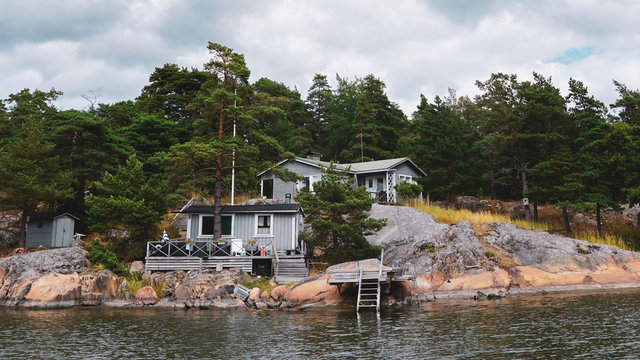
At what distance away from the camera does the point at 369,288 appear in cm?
2361

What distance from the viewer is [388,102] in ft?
208

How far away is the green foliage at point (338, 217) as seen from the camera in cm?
2722

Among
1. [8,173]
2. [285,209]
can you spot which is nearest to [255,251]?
[285,209]

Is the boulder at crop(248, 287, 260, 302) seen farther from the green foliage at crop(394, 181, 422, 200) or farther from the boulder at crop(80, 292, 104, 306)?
the green foliage at crop(394, 181, 422, 200)

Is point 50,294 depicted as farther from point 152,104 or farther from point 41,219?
point 152,104

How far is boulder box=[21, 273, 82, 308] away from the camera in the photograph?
24.6m

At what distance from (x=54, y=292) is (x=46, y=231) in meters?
13.6

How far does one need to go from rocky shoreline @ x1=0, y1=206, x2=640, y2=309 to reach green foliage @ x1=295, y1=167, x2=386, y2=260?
2.32 m

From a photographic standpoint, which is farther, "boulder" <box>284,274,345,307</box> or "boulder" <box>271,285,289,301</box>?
"boulder" <box>271,285,289,301</box>

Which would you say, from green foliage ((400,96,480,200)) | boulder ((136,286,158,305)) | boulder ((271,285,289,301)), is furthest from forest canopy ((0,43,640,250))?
boulder ((271,285,289,301))

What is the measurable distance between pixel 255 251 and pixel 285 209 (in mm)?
3575

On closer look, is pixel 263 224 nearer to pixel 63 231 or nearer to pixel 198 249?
A: pixel 198 249

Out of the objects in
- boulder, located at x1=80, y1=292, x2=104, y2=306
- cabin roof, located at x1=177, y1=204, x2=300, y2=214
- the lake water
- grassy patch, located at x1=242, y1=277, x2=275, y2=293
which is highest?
cabin roof, located at x1=177, y1=204, x2=300, y2=214

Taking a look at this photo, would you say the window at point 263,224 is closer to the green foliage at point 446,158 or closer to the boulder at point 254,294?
the boulder at point 254,294
